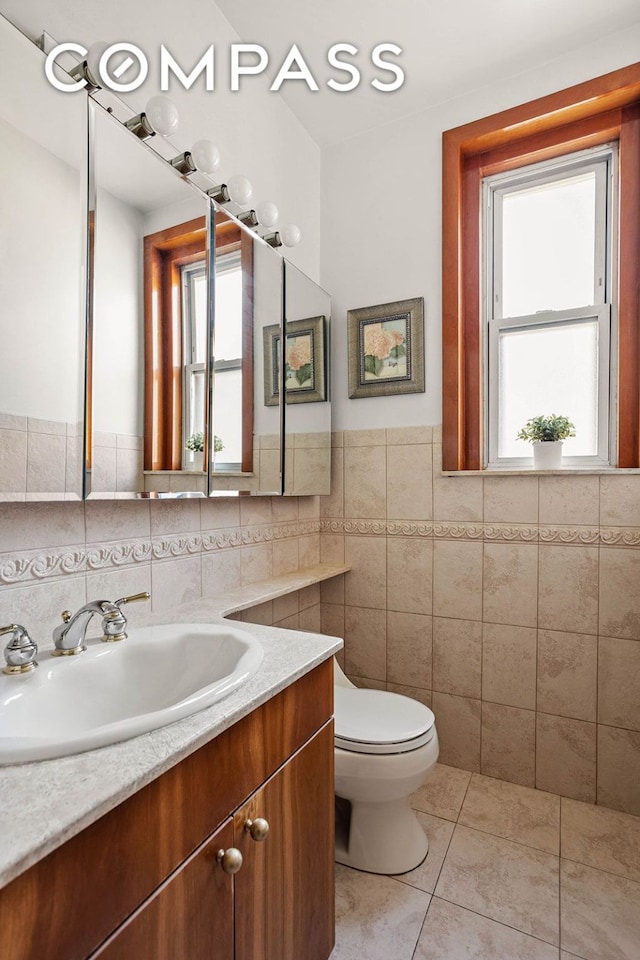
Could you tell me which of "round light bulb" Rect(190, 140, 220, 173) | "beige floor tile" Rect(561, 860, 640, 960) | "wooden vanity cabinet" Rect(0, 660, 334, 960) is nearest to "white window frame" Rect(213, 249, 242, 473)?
"round light bulb" Rect(190, 140, 220, 173)

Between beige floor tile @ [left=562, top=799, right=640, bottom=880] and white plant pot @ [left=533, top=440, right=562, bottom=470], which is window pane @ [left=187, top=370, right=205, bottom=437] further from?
beige floor tile @ [left=562, top=799, right=640, bottom=880]

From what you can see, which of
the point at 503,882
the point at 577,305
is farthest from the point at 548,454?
the point at 503,882

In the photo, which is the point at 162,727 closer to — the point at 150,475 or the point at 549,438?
the point at 150,475

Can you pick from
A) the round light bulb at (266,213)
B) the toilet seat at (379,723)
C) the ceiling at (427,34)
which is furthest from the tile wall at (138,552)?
the ceiling at (427,34)

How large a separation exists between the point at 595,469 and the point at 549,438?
189 mm

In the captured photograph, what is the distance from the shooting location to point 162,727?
707 mm

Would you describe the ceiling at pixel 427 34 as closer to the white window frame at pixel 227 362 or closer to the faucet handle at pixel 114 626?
the white window frame at pixel 227 362

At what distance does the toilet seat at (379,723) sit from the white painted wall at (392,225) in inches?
41.9

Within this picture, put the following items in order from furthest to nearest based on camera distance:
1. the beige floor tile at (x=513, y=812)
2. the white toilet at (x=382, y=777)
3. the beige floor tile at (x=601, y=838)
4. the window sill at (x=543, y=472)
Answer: the window sill at (x=543, y=472) → the beige floor tile at (x=513, y=812) → the beige floor tile at (x=601, y=838) → the white toilet at (x=382, y=777)

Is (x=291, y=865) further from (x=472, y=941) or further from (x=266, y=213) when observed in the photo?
(x=266, y=213)

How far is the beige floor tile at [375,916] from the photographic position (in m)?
1.22

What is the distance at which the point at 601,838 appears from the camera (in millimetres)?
1598

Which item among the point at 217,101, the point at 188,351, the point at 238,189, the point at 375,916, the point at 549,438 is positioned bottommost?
the point at 375,916

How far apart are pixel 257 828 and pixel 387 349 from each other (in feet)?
5.77
